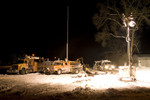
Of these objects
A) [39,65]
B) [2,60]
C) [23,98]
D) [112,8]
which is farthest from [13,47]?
[23,98]

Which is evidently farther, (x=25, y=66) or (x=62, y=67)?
(x=25, y=66)

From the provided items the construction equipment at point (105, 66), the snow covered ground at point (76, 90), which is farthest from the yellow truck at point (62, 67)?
the snow covered ground at point (76, 90)

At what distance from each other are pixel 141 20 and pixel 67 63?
12.9m

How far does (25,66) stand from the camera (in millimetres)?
22781

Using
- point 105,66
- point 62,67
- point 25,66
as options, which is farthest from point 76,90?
point 105,66

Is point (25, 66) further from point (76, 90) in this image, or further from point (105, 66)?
point (76, 90)

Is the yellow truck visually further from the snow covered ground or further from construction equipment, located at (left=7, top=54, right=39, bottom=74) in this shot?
the snow covered ground

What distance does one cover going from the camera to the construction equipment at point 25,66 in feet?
72.0

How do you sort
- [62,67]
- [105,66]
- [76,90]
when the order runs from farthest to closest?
[105,66] → [62,67] → [76,90]

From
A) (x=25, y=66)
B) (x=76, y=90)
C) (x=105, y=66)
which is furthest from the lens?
(x=105, y=66)

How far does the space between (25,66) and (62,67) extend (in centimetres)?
555

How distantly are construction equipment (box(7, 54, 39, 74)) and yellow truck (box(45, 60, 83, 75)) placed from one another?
10.9ft

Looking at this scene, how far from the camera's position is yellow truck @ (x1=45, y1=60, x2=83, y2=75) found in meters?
21.0

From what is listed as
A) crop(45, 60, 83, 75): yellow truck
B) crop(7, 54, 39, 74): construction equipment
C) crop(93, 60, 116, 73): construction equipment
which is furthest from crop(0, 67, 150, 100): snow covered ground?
crop(93, 60, 116, 73): construction equipment
